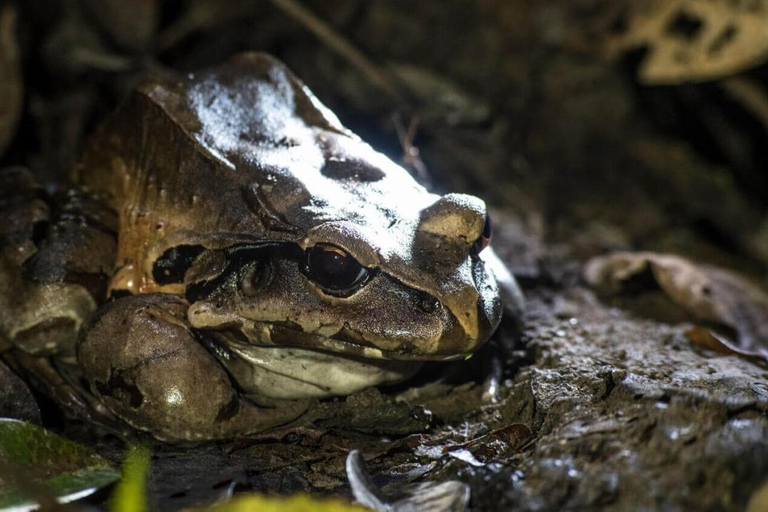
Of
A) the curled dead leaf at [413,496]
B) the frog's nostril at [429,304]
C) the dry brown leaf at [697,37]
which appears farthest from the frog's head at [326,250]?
the dry brown leaf at [697,37]

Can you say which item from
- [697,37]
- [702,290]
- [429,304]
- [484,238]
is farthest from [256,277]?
[697,37]

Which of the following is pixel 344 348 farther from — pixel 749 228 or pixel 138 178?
pixel 749 228

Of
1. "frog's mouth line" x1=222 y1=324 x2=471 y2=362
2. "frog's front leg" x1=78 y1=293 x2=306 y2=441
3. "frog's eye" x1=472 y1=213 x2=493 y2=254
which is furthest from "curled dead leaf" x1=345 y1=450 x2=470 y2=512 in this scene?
"frog's eye" x1=472 y1=213 x2=493 y2=254

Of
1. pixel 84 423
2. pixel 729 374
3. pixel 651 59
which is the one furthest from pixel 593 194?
pixel 84 423

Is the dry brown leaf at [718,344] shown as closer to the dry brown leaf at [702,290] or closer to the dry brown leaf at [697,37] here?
the dry brown leaf at [702,290]

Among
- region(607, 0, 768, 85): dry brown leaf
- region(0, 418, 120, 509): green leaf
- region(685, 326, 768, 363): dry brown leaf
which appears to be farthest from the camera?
region(607, 0, 768, 85): dry brown leaf

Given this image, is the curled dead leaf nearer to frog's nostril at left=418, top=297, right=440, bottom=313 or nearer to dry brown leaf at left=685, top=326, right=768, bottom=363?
frog's nostril at left=418, top=297, right=440, bottom=313

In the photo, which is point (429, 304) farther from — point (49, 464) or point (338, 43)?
point (338, 43)
